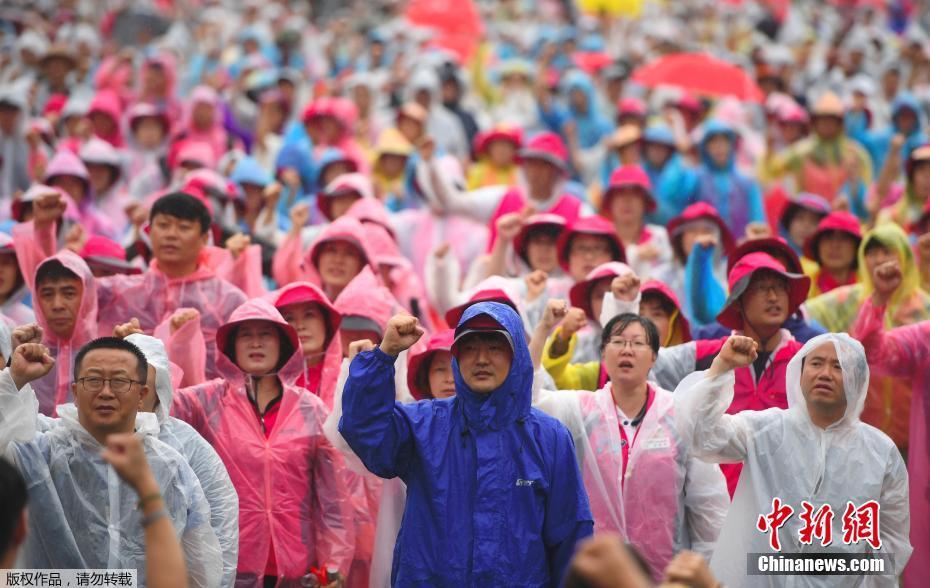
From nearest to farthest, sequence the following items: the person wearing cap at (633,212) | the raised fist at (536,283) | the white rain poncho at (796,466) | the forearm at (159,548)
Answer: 1. the forearm at (159,548)
2. the white rain poncho at (796,466)
3. the raised fist at (536,283)
4. the person wearing cap at (633,212)

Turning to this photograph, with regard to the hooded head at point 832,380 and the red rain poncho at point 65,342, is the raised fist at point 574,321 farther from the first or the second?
the red rain poncho at point 65,342

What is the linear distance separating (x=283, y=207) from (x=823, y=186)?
195 inches

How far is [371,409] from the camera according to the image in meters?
5.16

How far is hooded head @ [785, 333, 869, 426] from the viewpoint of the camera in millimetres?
5828

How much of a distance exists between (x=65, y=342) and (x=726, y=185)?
22.3 ft

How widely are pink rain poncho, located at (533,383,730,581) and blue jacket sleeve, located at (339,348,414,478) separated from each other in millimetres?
1183

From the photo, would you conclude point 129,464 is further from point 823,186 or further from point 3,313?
point 823,186

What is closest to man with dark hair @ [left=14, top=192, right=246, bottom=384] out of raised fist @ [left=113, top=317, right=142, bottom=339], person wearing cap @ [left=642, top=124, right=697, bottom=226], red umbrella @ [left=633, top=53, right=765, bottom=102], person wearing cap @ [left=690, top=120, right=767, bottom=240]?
raised fist @ [left=113, top=317, right=142, bottom=339]

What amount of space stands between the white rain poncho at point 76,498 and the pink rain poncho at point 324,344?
1767 mm

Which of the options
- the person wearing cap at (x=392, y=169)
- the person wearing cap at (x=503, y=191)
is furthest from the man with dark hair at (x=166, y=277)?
the person wearing cap at (x=392, y=169)

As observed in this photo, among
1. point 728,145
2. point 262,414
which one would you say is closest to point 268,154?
point 728,145

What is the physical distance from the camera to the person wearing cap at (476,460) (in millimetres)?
5121

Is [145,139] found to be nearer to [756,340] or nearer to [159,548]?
[756,340]

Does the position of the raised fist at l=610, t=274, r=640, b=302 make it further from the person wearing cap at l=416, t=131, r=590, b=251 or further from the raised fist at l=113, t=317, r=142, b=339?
the person wearing cap at l=416, t=131, r=590, b=251
